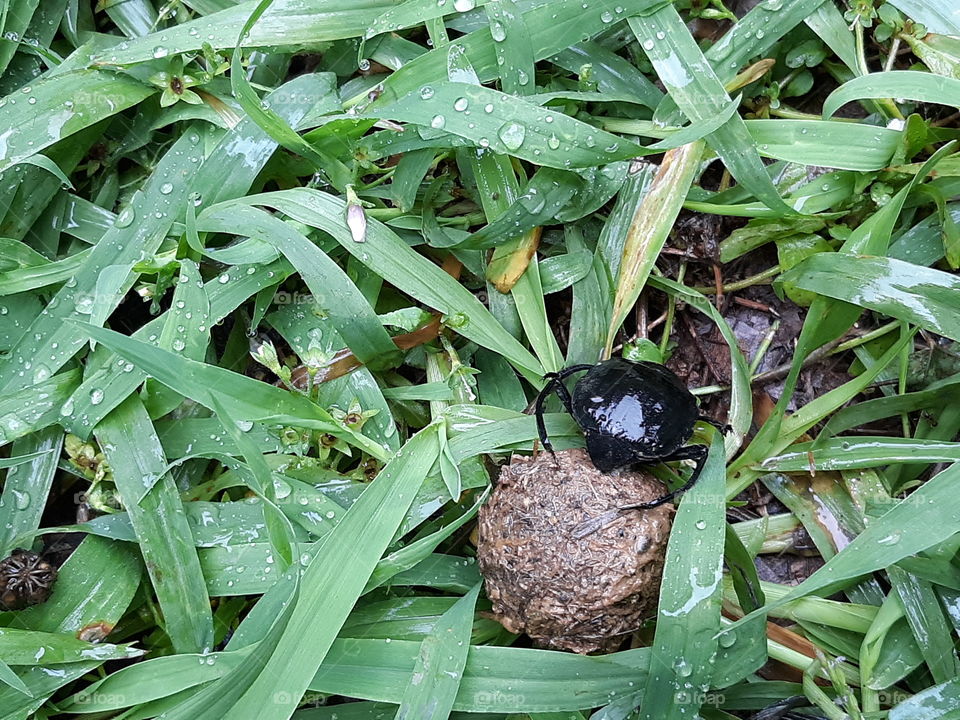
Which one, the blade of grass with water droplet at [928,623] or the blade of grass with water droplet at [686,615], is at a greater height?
the blade of grass with water droplet at [686,615]

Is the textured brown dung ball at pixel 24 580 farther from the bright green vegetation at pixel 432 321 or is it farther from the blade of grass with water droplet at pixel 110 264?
the blade of grass with water droplet at pixel 110 264

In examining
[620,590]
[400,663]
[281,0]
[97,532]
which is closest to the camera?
[620,590]

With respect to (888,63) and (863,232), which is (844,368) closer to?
(863,232)

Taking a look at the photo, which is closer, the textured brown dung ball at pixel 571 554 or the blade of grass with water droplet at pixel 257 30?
the textured brown dung ball at pixel 571 554

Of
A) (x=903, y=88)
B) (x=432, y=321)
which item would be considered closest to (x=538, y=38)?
(x=432, y=321)

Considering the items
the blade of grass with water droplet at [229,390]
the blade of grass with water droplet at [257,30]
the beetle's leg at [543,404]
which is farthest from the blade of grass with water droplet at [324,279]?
the blade of grass with water droplet at [257,30]

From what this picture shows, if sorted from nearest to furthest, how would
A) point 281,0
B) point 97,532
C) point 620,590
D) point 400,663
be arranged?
point 620,590 → point 400,663 → point 97,532 → point 281,0

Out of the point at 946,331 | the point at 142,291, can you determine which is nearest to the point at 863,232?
the point at 946,331
